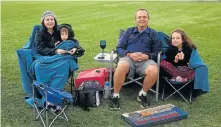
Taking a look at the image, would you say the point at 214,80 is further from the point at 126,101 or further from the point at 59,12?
the point at 59,12

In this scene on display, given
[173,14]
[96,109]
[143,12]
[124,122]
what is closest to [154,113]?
[124,122]

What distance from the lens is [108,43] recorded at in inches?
361

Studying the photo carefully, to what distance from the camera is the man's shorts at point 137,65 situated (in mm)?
4988

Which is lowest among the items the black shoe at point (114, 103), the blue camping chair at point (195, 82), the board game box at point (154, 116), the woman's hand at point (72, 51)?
the board game box at point (154, 116)

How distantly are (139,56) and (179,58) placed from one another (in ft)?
1.76

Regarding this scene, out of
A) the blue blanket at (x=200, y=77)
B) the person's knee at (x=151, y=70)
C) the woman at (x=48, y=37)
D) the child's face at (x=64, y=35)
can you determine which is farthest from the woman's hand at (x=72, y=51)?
the blue blanket at (x=200, y=77)

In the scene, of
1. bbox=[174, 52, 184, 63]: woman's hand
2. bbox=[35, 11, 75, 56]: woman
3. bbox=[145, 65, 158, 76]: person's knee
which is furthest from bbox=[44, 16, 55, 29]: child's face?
bbox=[174, 52, 184, 63]: woman's hand

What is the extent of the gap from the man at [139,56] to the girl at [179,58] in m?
0.20

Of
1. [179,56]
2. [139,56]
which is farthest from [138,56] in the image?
[179,56]

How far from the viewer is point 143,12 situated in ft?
16.9

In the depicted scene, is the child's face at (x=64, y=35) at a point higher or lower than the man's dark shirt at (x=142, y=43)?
higher

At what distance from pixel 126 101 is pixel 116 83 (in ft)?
1.14

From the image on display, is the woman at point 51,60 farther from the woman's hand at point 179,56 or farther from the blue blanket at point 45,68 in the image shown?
the woman's hand at point 179,56

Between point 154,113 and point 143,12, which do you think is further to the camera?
point 143,12
